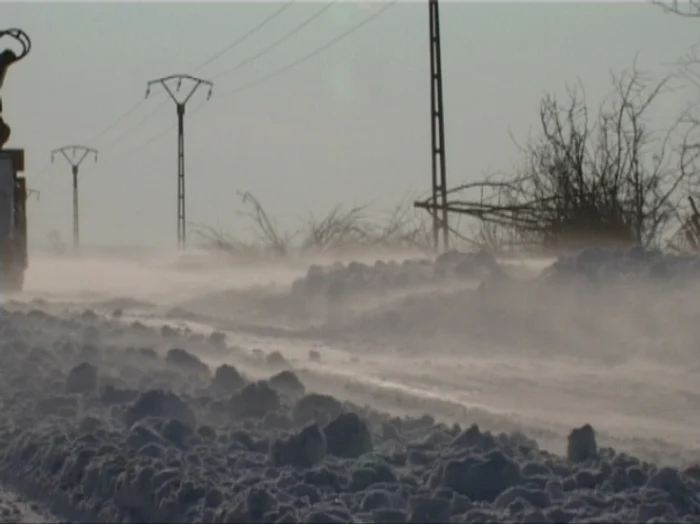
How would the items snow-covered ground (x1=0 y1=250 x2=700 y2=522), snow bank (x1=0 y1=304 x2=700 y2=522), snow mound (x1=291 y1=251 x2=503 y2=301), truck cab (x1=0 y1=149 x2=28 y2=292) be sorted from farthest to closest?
truck cab (x1=0 y1=149 x2=28 y2=292) < snow mound (x1=291 y1=251 x2=503 y2=301) < snow-covered ground (x1=0 y1=250 x2=700 y2=522) < snow bank (x1=0 y1=304 x2=700 y2=522)

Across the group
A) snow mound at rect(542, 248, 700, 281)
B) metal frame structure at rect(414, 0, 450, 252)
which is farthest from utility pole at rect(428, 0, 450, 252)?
snow mound at rect(542, 248, 700, 281)

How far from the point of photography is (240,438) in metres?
7.64

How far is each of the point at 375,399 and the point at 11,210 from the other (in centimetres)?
1479

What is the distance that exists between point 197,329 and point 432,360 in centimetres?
331

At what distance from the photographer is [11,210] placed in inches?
953

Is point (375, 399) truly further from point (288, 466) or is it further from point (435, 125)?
point (435, 125)

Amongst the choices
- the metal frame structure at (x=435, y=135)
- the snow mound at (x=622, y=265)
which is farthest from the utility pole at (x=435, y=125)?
the snow mound at (x=622, y=265)

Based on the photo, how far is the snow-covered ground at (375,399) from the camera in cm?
642

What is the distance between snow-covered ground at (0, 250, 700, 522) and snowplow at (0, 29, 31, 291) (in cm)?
373

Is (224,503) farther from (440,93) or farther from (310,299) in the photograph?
(440,93)

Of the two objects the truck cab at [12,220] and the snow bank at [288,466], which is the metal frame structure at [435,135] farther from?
the snow bank at [288,466]

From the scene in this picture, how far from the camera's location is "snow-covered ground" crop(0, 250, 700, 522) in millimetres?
6422

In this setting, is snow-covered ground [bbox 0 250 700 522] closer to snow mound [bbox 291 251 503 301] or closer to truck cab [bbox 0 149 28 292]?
snow mound [bbox 291 251 503 301]

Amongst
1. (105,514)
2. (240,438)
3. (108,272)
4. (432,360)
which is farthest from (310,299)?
(108,272)
